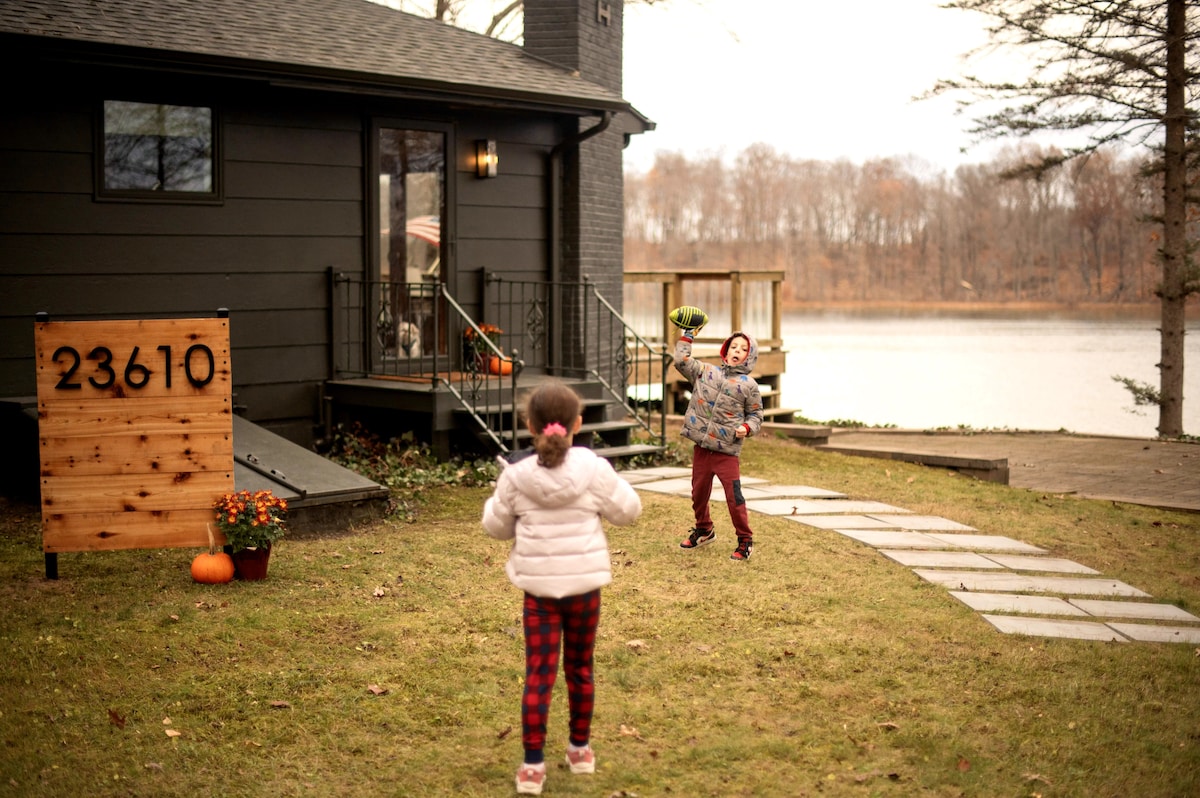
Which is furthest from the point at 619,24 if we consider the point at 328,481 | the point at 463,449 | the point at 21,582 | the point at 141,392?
the point at 21,582

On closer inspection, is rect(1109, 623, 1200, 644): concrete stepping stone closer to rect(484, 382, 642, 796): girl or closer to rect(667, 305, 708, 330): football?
rect(667, 305, 708, 330): football

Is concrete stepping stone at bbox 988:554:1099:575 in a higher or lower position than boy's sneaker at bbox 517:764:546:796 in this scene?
higher

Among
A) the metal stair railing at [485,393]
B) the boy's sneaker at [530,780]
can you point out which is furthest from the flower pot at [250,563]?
the boy's sneaker at [530,780]

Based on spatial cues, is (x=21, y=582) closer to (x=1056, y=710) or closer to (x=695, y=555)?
(x=695, y=555)

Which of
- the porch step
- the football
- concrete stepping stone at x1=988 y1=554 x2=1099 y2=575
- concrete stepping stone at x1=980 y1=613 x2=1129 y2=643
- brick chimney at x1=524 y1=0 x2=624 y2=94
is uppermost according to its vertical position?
brick chimney at x1=524 y1=0 x2=624 y2=94

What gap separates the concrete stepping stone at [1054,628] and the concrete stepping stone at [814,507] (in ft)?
9.28

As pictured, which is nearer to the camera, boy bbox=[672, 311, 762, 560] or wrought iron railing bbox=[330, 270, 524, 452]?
boy bbox=[672, 311, 762, 560]

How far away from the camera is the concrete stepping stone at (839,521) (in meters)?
8.30

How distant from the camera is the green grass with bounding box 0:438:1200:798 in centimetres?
404

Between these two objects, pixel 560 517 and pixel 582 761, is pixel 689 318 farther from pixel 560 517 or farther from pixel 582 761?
pixel 582 761

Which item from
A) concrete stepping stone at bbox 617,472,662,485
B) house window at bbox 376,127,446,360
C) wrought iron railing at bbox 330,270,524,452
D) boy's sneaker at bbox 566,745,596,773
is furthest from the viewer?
house window at bbox 376,127,446,360

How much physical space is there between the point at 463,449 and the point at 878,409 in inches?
528

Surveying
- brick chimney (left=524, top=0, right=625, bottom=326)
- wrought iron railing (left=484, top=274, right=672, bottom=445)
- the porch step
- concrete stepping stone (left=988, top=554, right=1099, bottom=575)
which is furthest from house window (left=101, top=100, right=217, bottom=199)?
concrete stepping stone (left=988, top=554, right=1099, bottom=575)

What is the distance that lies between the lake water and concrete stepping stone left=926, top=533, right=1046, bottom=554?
10180 mm
